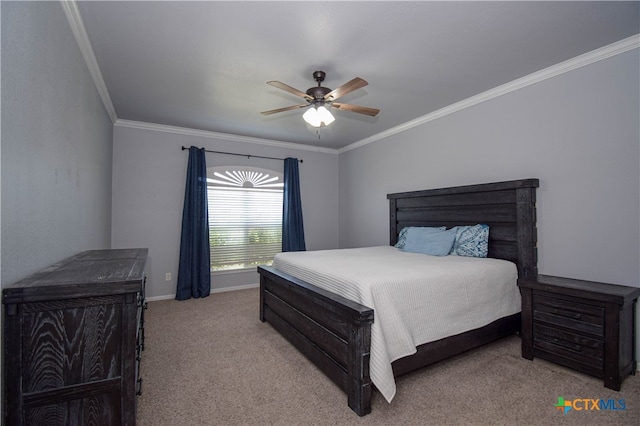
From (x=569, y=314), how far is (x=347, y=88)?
7.98 feet

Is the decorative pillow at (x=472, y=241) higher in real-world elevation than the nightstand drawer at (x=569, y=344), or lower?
higher

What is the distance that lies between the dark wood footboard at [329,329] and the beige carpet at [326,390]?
10 centimetres

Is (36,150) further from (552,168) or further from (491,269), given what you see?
(552,168)

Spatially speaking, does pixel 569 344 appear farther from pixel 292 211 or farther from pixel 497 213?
pixel 292 211

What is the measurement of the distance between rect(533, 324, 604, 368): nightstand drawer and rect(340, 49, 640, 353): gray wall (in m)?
0.59

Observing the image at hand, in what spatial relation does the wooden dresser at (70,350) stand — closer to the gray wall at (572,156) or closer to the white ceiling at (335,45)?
the white ceiling at (335,45)

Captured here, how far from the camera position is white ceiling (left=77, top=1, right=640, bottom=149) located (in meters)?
2.00

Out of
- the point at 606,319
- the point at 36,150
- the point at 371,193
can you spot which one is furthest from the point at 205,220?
the point at 606,319

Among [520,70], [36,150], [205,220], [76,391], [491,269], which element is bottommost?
[76,391]

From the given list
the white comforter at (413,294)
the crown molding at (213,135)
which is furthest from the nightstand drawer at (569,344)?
the crown molding at (213,135)

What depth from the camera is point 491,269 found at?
259cm

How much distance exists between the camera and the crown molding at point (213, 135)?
13.9ft

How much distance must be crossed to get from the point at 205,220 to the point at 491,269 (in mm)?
3760

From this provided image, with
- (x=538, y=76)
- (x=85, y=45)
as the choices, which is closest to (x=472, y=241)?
(x=538, y=76)
